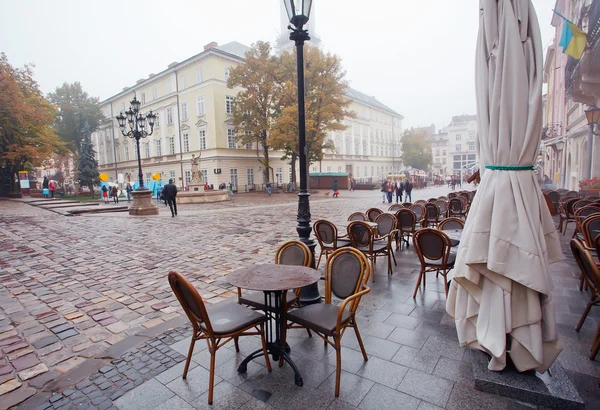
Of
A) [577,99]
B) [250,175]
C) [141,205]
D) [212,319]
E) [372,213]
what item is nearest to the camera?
[212,319]

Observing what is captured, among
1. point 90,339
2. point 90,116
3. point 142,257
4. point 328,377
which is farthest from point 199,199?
point 90,116

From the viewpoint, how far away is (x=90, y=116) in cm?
4981

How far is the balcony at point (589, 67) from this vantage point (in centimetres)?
847

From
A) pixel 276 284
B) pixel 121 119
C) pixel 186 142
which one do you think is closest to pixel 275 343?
pixel 276 284

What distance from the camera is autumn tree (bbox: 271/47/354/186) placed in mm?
29016

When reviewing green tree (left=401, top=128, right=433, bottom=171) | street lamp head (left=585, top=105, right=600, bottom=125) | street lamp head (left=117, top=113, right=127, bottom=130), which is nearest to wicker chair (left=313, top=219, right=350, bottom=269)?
street lamp head (left=585, top=105, right=600, bottom=125)

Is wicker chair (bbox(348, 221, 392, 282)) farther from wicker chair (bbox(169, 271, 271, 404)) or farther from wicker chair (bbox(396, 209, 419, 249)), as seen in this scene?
wicker chair (bbox(169, 271, 271, 404))

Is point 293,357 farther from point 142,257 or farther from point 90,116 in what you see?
point 90,116

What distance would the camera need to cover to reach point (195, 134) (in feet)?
126

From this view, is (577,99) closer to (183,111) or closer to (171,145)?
(183,111)

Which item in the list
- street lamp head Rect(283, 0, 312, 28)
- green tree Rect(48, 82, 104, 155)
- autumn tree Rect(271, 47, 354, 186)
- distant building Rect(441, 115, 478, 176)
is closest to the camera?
street lamp head Rect(283, 0, 312, 28)

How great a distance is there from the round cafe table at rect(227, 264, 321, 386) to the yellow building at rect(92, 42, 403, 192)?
34.1 metres

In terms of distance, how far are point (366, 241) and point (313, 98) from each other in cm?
2724

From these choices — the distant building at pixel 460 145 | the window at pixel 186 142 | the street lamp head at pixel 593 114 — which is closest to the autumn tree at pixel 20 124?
the window at pixel 186 142
